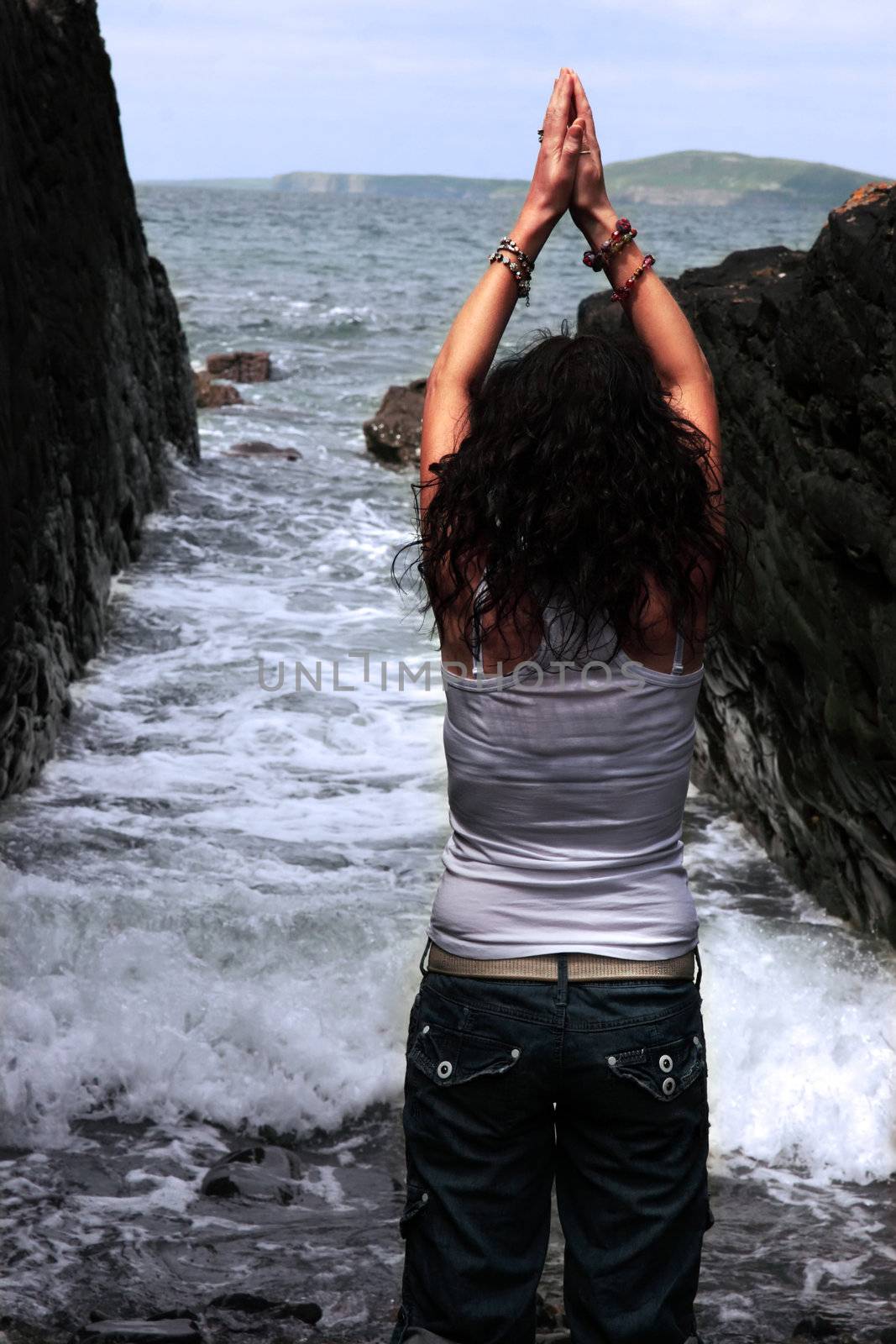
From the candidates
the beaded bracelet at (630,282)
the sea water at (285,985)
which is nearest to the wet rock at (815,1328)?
the sea water at (285,985)

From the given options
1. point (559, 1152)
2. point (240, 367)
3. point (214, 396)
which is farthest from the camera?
point (240, 367)

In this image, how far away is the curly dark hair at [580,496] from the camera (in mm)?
1875

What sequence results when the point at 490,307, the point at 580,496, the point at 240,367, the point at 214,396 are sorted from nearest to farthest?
the point at 580,496 < the point at 490,307 < the point at 214,396 < the point at 240,367

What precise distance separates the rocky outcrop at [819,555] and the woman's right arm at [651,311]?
238 centimetres

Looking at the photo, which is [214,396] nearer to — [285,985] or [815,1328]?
[285,985]

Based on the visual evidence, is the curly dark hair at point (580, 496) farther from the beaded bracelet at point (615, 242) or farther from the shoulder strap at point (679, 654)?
the beaded bracelet at point (615, 242)

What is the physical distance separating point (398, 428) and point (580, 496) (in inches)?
566

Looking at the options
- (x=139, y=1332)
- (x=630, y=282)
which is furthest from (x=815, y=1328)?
(x=630, y=282)

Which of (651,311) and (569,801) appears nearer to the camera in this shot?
(569,801)

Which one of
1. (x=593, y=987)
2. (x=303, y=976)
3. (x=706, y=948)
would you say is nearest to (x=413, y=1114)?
(x=593, y=987)

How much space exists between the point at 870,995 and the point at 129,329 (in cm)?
792

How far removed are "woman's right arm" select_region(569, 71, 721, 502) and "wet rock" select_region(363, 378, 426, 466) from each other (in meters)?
13.2

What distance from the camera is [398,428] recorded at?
16.0 meters

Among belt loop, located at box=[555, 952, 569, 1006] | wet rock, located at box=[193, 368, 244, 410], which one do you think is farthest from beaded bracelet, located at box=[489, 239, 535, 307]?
wet rock, located at box=[193, 368, 244, 410]
